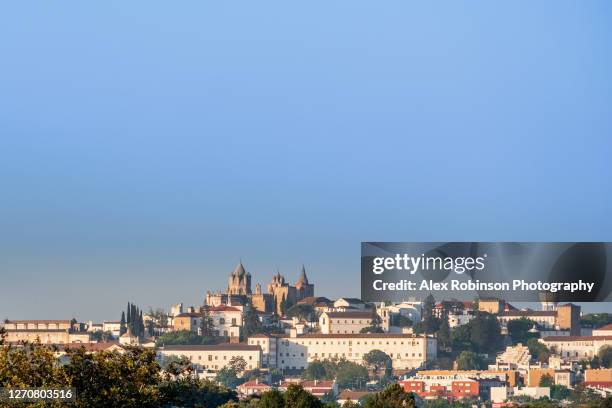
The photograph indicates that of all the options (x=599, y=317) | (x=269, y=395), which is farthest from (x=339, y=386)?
(x=269, y=395)

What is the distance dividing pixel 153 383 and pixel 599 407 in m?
33.5

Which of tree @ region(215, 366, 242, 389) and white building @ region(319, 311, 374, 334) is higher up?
white building @ region(319, 311, 374, 334)

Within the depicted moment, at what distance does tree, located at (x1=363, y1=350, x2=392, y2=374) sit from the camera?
127 m

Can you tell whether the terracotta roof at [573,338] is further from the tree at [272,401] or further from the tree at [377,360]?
the tree at [272,401]

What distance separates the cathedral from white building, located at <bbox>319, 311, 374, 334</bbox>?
29.8 ft

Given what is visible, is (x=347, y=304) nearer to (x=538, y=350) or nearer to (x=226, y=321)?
(x=226, y=321)

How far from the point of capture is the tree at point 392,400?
1666 inches

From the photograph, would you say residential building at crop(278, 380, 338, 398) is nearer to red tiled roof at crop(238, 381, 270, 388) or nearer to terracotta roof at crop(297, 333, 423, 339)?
red tiled roof at crop(238, 381, 270, 388)

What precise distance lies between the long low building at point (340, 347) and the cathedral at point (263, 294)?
1705 cm

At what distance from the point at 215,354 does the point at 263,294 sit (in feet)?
78.3

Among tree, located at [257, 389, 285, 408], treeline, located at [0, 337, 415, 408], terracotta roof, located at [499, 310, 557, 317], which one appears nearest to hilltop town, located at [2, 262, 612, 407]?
terracotta roof, located at [499, 310, 557, 317]

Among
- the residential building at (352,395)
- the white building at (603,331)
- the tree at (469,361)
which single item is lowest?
the residential building at (352,395)

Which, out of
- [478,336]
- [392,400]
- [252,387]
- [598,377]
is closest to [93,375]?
[392,400]

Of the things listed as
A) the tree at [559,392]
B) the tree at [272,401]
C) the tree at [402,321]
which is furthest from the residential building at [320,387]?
the tree at [272,401]
